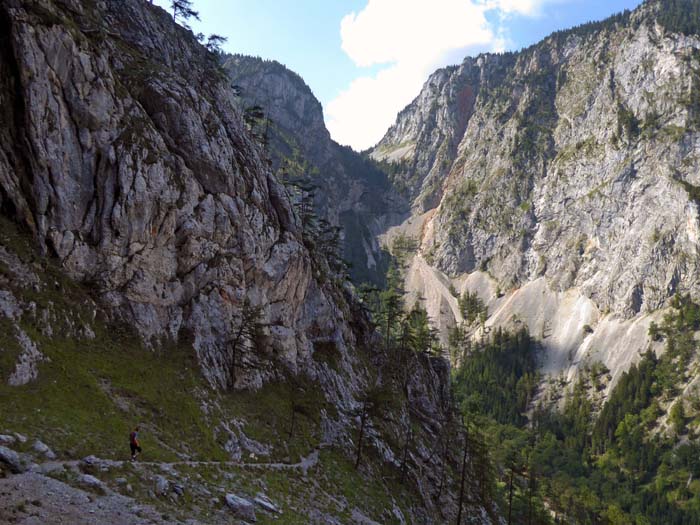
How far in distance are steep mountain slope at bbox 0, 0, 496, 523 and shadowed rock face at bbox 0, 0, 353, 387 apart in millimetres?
198

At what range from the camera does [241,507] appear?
25.5m

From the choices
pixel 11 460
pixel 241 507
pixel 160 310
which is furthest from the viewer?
pixel 160 310

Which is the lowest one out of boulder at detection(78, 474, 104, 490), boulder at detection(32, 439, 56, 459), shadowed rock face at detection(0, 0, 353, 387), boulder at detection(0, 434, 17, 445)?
boulder at detection(78, 474, 104, 490)

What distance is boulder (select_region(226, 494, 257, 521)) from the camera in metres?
25.0

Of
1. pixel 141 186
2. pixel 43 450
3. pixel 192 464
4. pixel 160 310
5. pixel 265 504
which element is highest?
pixel 141 186

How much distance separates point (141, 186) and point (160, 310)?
41.5 ft

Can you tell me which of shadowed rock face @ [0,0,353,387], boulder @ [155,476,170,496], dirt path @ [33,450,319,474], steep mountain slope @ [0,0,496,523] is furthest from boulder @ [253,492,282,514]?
shadowed rock face @ [0,0,353,387]

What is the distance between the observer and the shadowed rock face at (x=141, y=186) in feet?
134

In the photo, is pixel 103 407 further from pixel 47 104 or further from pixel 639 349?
pixel 639 349

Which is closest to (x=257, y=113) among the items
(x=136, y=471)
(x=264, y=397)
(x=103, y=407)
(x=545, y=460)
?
(x=264, y=397)

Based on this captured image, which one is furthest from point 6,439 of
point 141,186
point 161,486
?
point 141,186

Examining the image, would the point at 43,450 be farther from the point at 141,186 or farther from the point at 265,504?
the point at 141,186

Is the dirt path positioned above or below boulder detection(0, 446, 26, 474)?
below

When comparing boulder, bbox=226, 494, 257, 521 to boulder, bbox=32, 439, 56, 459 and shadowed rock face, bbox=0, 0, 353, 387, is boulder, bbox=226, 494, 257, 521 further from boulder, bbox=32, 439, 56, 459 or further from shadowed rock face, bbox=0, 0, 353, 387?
shadowed rock face, bbox=0, 0, 353, 387
